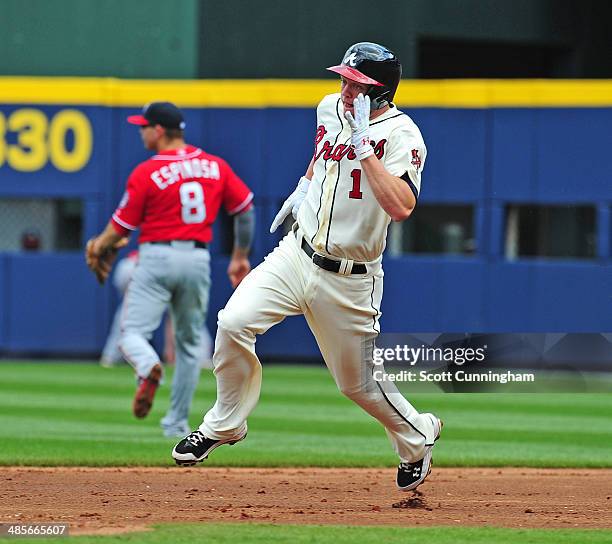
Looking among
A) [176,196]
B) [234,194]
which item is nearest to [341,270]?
[176,196]

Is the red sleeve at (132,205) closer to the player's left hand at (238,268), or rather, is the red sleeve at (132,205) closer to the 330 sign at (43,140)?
the player's left hand at (238,268)

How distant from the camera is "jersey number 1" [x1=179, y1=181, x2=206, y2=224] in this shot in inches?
345

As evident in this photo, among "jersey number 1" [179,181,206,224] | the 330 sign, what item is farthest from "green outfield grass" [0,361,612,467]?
the 330 sign

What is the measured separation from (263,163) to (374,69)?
1034 cm

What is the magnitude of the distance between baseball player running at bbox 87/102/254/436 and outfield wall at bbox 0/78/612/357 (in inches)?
272

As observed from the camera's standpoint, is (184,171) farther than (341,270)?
Yes

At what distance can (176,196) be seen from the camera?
8.75 m

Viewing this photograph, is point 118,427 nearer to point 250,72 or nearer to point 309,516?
point 309,516

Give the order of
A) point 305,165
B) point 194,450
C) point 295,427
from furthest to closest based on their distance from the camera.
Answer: point 305,165 < point 295,427 < point 194,450

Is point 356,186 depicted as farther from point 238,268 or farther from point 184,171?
point 184,171

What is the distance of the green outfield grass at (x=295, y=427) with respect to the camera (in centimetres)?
840

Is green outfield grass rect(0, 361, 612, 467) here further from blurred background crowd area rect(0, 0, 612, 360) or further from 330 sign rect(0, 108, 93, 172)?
330 sign rect(0, 108, 93, 172)

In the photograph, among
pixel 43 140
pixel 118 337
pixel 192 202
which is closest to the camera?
pixel 192 202

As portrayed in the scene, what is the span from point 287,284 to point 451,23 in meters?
13.7
